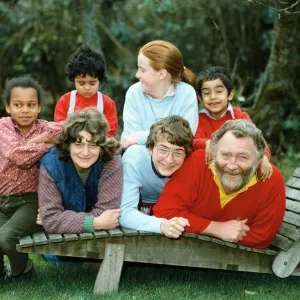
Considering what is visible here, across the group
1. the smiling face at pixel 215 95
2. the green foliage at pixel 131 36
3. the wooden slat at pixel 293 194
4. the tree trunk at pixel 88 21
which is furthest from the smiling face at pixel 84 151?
the green foliage at pixel 131 36

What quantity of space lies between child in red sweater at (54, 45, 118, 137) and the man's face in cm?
138

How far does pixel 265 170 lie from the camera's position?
14.9 ft

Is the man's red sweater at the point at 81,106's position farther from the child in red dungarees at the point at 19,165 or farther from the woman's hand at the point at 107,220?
the woman's hand at the point at 107,220

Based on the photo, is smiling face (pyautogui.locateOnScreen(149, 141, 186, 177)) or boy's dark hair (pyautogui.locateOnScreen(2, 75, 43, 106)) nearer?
smiling face (pyautogui.locateOnScreen(149, 141, 186, 177))

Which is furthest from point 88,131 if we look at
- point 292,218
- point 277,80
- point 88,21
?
point 277,80

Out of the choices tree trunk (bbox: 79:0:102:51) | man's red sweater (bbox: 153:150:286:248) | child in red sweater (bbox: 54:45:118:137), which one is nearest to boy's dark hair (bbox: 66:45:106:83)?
child in red sweater (bbox: 54:45:118:137)

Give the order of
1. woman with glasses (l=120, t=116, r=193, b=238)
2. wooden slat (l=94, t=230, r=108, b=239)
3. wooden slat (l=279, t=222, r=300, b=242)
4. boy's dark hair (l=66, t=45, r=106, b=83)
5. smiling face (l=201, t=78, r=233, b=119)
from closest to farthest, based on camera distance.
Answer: wooden slat (l=94, t=230, r=108, b=239), woman with glasses (l=120, t=116, r=193, b=238), wooden slat (l=279, t=222, r=300, b=242), smiling face (l=201, t=78, r=233, b=119), boy's dark hair (l=66, t=45, r=106, b=83)

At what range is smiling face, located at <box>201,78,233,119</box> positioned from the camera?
533 cm

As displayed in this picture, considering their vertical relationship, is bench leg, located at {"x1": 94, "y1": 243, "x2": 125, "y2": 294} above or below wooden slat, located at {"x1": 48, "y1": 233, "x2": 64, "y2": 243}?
below

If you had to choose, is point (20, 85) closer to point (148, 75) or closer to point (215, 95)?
point (148, 75)

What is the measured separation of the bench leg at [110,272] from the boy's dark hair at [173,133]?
2.61 feet

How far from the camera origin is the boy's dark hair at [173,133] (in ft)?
14.7

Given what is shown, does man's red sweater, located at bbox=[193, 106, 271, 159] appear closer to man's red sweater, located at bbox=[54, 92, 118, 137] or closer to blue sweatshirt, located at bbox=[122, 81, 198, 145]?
blue sweatshirt, located at bbox=[122, 81, 198, 145]

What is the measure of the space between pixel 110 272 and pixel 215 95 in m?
1.78
